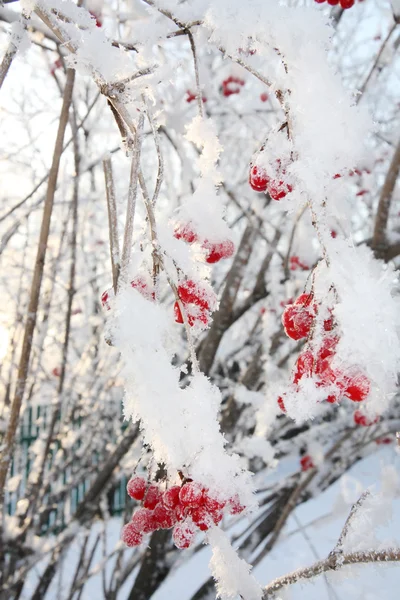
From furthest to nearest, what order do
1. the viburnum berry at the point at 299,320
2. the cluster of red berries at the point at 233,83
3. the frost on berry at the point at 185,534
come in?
the cluster of red berries at the point at 233,83, the viburnum berry at the point at 299,320, the frost on berry at the point at 185,534

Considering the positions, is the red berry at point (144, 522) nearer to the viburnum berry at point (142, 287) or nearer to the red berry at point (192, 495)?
the red berry at point (192, 495)

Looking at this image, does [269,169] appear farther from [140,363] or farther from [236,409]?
[236,409]

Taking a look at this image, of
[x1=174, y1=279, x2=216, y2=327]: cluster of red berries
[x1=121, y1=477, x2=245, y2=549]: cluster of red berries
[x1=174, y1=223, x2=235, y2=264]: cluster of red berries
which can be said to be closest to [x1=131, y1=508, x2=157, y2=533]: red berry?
[x1=121, y1=477, x2=245, y2=549]: cluster of red berries

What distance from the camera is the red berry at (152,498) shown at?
0.94 metres

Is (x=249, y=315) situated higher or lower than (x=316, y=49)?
higher

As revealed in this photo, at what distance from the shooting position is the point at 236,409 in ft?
8.89

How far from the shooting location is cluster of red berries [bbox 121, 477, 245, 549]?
2.25 ft

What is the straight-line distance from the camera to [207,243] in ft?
3.02

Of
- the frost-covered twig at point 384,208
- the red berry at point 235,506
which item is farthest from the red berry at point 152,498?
the frost-covered twig at point 384,208

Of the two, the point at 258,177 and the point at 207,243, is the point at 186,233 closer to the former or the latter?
the point at 207,243

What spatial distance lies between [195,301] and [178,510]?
1.07 ft

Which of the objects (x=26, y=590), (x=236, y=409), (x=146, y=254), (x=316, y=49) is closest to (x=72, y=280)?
(x=236, y=409)

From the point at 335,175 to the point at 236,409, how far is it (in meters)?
2.13

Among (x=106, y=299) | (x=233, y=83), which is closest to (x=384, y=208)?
(x=233, y=83)
